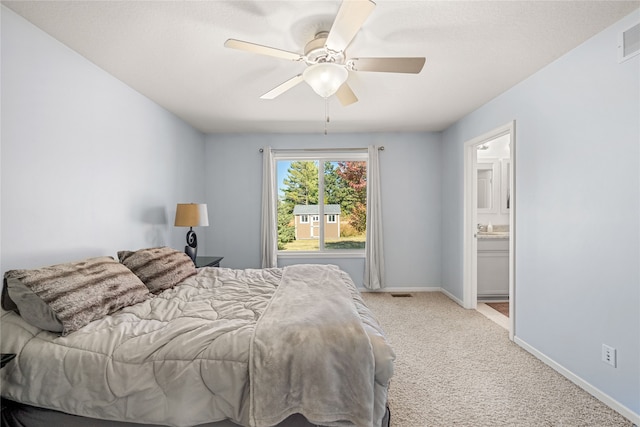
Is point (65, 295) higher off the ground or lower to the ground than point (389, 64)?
lower

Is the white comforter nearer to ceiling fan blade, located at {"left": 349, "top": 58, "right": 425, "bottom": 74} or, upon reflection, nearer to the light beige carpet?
the light beige carpet

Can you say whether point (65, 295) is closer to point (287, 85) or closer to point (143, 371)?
point (143, 371)

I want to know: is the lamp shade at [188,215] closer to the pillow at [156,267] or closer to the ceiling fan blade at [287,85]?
the pillow at [156,267]

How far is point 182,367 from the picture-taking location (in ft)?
4.50

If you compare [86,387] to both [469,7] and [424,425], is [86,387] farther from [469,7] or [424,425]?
[469,7]

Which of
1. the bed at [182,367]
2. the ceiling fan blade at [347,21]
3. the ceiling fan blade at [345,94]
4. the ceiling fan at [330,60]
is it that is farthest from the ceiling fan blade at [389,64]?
the bed at [182,367]

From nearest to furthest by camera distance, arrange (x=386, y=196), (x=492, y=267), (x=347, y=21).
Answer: (x=347, y=21)
(x=492, y=267)
(x=386, y=196)

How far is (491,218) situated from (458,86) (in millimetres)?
2728

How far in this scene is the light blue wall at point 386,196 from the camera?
472 centimetres

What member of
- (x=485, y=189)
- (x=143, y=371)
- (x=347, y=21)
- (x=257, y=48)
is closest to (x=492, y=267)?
(x=485, y=189)

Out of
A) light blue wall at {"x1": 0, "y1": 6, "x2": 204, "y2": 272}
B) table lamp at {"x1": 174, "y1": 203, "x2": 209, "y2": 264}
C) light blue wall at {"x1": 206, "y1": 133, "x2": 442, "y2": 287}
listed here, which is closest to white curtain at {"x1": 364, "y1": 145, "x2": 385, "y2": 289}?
light blue wall at {"x1": 206, "y1": 133, "x2": 442, "y2": 287}

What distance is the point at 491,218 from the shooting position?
4914mm

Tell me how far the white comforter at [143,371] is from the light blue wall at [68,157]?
662 millimetres

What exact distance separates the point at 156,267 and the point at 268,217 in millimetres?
2312
